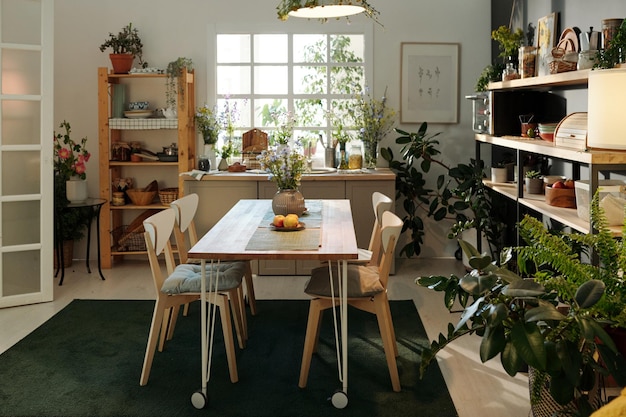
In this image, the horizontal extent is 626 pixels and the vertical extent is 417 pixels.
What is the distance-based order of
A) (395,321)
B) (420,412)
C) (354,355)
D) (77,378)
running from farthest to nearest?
(395,321), (354,355), (77,378), (420,412)

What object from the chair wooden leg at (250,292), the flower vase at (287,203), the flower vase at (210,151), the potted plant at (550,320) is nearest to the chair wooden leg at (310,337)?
the flower vase at (287,203)

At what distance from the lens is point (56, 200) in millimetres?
6219

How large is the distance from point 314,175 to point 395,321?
5.73 ft

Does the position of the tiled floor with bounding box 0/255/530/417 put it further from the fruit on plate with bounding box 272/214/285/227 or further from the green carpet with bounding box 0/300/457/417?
the fruit on plate with bounding box 272/214/285/227

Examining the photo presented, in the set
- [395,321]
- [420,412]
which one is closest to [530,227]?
[420,412]

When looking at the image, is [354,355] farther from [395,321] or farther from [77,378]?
[77,378]

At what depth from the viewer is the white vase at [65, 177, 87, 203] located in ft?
20.4

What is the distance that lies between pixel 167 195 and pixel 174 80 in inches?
40.0

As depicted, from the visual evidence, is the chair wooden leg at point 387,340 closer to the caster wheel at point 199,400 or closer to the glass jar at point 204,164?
the caster wheel at point 199,400

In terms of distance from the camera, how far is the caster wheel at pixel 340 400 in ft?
11.6

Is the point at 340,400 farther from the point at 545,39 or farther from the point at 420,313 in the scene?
the point at 545,39

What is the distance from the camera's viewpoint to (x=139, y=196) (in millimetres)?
6598

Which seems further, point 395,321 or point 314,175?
point 314,175

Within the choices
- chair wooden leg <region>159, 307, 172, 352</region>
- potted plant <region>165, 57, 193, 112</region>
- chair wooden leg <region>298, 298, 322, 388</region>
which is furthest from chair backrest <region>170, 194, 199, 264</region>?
potted plant <region>165, 57, 193, 112</region>
